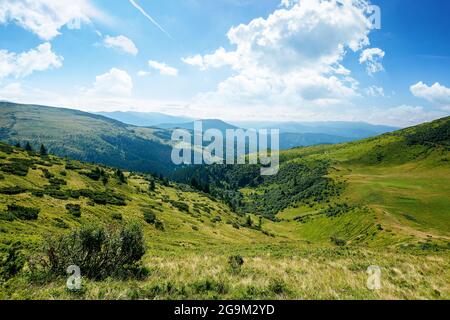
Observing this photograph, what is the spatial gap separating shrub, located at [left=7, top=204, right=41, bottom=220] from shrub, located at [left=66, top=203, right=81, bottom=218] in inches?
178

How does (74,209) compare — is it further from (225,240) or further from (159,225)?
(225,240)

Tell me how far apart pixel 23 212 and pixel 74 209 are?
718 centimetres

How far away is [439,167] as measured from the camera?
15250cm

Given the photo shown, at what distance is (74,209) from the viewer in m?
35.8

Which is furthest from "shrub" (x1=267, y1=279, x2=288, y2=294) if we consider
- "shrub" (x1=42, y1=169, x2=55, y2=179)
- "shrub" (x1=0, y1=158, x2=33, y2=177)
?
"shrub" (x1=42, y1=169, x2=55, y2=179)

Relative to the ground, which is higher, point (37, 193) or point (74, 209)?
point (37, 193)

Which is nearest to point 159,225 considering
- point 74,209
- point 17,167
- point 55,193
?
point 74,209

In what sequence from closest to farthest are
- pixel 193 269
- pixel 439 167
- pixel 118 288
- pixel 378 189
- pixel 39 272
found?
pixel 118 288 → pixel 39 272 → pixel 193 269 → pixel 378 189 → pixel 439 167

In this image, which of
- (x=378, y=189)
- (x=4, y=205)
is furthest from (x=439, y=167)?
(x=4, y=205)

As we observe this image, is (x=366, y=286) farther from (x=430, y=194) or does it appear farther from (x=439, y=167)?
(x=439, y=167)

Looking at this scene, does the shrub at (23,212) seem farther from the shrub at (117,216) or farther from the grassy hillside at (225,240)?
the shrub at (117,216)

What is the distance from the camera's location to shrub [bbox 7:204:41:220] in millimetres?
28066

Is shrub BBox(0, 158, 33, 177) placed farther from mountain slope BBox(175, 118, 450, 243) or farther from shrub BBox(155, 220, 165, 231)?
mountain slope BBox(175, 118, 450, 243)
